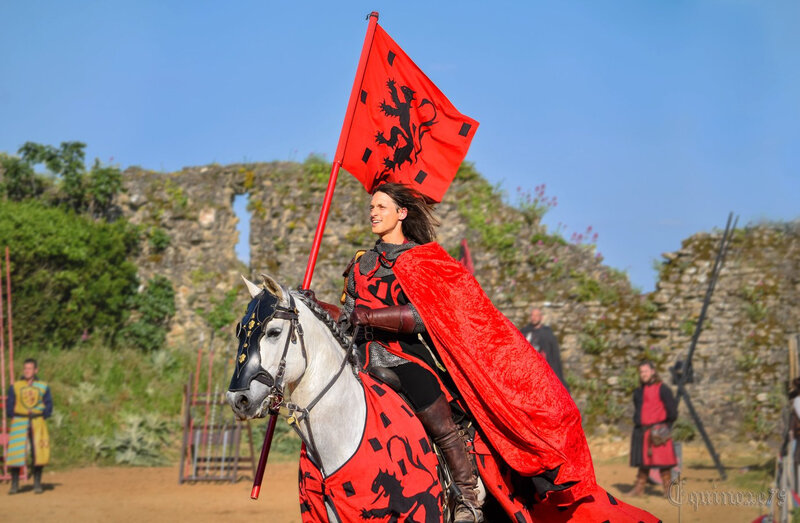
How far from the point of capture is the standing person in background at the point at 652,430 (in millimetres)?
10891

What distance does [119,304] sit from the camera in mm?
17141

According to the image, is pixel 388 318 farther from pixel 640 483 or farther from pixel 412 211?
pixel 640 483

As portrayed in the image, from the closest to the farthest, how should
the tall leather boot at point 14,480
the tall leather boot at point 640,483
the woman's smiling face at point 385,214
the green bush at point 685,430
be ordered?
the woman's smiling face at point 385,214 → the tall leather boot at point 640,483 → the tall leather boot at point 14,480 → the green bush at point 685,430

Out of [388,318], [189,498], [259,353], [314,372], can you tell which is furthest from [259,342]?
[189,498]

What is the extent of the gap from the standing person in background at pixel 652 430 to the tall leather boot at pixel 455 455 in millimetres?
7202

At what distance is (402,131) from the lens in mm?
5211

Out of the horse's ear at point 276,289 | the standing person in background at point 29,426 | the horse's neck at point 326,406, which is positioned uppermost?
the horse's ear at point 276,289

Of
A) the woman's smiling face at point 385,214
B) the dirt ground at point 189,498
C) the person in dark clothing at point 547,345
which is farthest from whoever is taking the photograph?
the person in dark clothing at point 547,345

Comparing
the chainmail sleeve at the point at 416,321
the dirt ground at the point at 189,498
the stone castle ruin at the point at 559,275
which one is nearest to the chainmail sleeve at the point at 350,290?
the chainmail sleeve at the point at 416,321

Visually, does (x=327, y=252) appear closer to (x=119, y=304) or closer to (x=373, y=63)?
(x=119, y=304)

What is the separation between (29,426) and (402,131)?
344 inches

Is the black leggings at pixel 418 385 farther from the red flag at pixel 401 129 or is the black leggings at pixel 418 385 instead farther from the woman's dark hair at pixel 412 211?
the red flag at pixel 401 129

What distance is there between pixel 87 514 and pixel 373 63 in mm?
6960

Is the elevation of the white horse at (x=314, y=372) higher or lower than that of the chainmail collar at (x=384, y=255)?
lower
